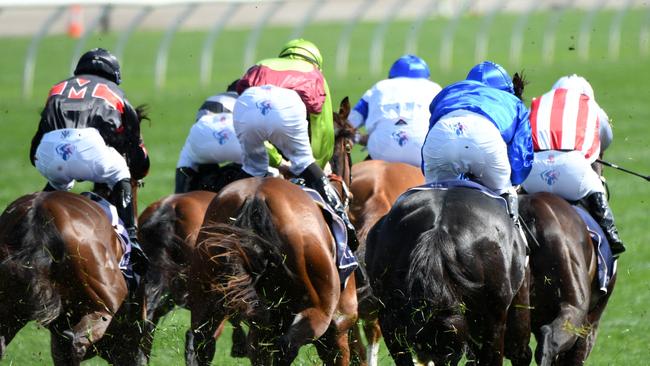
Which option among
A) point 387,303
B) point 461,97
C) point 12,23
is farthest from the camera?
point 12,23

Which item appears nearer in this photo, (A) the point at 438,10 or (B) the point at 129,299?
(B) the point at 129,299

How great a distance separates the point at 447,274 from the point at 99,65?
3.02 m

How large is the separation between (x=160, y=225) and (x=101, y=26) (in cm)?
2504

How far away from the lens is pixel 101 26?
31.3m

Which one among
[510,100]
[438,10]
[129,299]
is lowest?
[438,10]

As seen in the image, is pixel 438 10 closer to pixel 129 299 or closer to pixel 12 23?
pixel 12 23

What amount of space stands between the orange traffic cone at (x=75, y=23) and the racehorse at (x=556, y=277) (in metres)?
27.0

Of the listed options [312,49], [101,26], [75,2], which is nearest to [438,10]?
[101,26]

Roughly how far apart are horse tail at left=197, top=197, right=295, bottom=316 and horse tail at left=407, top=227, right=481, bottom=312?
0.72 metres

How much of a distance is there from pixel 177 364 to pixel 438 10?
30360 mm

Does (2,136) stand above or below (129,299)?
below

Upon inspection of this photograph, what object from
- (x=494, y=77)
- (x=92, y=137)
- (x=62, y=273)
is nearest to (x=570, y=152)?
(x=494, y=77)

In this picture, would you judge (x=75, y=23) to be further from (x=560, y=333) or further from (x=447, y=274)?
(x=447, y=274)

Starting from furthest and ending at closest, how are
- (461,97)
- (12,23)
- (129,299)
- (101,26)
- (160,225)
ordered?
(12,23) < (101,26) < (160,225) < (129,299) < (461,97)
